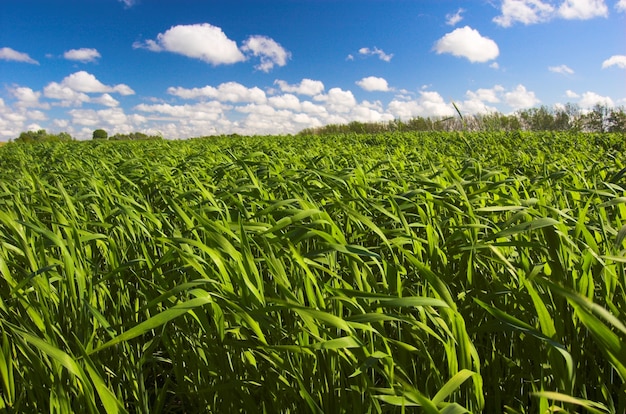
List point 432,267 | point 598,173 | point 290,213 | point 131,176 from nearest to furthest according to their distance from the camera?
point 432,267 → point 290,213 → point 598,173 → point 131,176

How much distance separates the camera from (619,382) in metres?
1.05

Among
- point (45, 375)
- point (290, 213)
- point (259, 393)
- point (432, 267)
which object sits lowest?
point (259, 393)

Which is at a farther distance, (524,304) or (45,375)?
(524,304)

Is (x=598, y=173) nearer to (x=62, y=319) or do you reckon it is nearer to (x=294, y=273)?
(x=294, y=273)

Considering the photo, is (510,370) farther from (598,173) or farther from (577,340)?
(598,173)

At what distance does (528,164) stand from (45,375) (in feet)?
13.7

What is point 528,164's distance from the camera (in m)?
4.06

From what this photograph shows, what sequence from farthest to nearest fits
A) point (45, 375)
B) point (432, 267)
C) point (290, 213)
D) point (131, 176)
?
point (131, 176) < point (290, 213) < point (432, 267) < point (45, 375)

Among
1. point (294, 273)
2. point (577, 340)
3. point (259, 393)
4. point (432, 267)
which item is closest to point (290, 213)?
point (294, 273)

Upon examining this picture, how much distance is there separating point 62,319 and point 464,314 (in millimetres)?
1222

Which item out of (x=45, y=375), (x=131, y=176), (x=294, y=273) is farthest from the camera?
(x=131, y=176)

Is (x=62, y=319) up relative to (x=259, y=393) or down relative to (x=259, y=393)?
up

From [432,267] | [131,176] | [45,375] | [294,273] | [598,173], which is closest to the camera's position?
[45,375]

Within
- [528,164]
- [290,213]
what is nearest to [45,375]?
[290,213]
